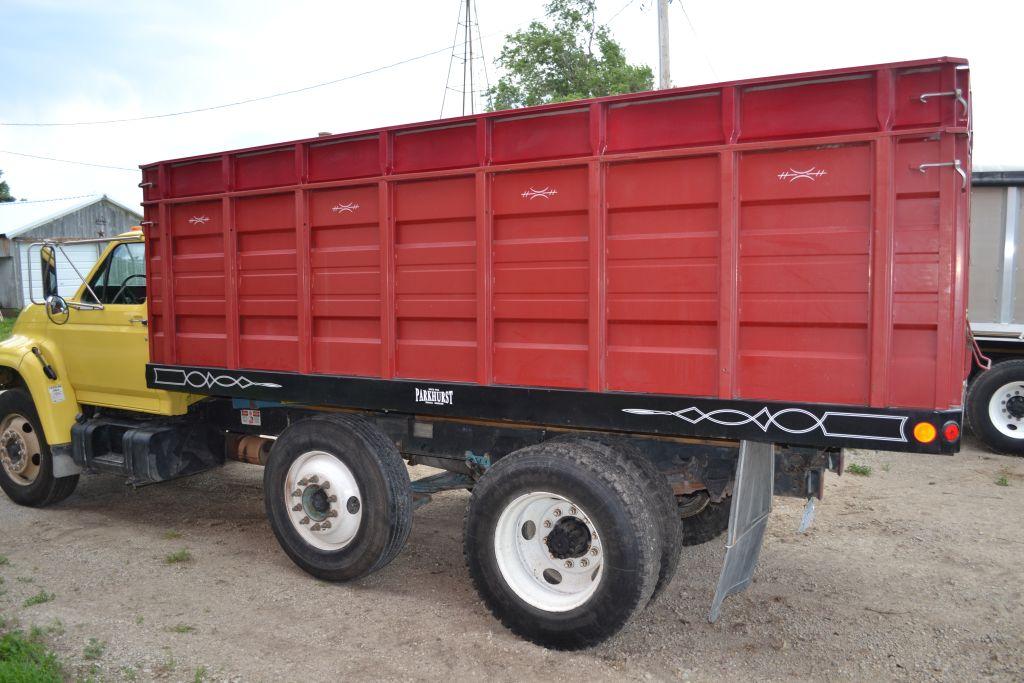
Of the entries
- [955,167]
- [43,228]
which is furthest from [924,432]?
[43,228]

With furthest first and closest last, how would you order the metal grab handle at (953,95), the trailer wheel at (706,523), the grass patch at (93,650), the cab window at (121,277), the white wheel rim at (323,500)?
the cab window at (121,277) → the trailer wheel at (706,523) → the white wheel rim at (323,500) → the grass patch at (93,650) → the metal grab handle at (953,95)

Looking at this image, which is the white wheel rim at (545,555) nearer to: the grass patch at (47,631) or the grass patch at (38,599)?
the grass patch at (47,631)

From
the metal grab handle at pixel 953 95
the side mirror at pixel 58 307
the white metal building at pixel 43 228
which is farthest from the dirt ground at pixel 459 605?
the white metal building at pixel 43 228

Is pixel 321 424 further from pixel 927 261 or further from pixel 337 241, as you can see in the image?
pixel 927 261

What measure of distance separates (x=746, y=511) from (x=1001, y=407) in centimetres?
625

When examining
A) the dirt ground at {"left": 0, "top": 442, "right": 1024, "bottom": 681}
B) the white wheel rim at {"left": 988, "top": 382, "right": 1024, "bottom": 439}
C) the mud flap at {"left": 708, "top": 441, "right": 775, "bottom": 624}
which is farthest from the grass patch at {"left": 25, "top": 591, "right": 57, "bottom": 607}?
the white wheel rim at {"left": 988, "top": 382, "right": 1024, "bottom": 439}

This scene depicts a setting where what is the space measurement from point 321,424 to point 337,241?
44.3 inches

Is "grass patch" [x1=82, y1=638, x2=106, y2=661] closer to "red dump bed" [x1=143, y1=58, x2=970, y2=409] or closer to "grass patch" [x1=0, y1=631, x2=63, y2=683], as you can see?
"grass patch" [x1=0, y1=631, x2=63, y2=683]

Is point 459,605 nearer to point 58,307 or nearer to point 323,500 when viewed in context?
point 323,500

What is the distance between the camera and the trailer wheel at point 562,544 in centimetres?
379

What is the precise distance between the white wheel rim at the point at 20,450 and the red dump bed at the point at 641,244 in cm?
265

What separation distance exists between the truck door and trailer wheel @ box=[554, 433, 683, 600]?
3.53 m

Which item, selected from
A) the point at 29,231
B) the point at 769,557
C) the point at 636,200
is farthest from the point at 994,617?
the point at 29,231

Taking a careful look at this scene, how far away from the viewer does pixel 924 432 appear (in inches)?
128
